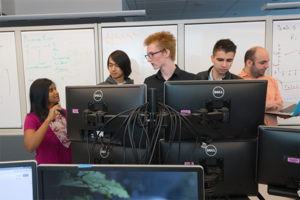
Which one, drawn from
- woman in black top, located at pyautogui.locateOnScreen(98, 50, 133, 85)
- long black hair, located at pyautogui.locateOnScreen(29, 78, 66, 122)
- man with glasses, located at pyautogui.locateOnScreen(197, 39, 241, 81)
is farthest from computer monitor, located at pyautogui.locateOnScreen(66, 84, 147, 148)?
man with glasses, located at pyautogui.locateOnScreen(197, 39, 241, 81)

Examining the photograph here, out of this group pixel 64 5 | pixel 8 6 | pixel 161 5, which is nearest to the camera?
pixel 8 6

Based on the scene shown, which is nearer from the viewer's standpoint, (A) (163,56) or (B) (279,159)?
(B) (279,159)

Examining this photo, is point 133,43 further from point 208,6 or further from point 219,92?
point 208,6

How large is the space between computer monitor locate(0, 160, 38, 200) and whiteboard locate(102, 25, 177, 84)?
86.8 inches

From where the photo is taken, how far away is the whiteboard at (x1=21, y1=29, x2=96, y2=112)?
2.70m

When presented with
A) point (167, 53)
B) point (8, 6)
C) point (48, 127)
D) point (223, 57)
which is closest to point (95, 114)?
point (48, 127)

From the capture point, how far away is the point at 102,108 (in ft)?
2.81

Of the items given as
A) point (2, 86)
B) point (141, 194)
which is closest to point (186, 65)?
point (141, 194)

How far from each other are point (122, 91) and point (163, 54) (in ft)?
2.95

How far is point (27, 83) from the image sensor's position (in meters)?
2.79

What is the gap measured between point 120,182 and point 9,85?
3083mm

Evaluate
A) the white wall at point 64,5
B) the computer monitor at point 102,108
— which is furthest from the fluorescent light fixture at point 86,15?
the computer monitor at point 102,108

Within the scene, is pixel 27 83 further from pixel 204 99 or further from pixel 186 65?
pixel 204 99

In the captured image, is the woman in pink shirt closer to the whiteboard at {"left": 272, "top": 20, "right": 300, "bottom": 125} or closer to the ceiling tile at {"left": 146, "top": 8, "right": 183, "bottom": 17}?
the whiteboard at {"left": 272, "top": 20, "right": 300, "bottom": 125}
